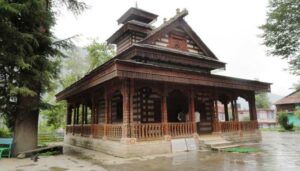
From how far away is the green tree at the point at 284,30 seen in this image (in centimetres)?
1805

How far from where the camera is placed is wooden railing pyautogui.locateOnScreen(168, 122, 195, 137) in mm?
11680

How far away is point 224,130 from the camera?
1406 cm

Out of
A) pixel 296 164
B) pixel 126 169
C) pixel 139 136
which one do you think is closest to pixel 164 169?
pixel 126 169

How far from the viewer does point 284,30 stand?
19141 mm

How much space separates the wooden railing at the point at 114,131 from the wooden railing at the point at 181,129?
98.3 inches

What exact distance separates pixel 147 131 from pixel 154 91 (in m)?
1.98

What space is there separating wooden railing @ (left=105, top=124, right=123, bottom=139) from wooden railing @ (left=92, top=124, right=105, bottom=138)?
657mm

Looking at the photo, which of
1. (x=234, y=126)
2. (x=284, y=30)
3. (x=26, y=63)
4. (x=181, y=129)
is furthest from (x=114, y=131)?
(x=284, y=30)

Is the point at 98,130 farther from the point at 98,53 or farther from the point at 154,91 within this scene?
the point at 98,53

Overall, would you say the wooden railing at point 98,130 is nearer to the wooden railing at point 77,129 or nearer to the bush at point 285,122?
the wooden railing at point 77,129

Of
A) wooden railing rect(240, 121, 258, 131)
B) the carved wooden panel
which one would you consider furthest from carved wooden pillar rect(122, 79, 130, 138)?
wooden railing rect(240, 121, 258, 131)

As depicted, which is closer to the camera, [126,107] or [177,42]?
[126,107]

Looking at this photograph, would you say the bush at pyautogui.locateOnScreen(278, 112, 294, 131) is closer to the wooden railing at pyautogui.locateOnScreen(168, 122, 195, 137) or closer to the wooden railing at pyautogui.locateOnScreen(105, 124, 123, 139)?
the wooden railing at pyautogui.locateOnScreen(168, 122, 195, 137)

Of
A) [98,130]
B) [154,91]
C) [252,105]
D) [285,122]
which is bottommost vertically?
[285,122]
